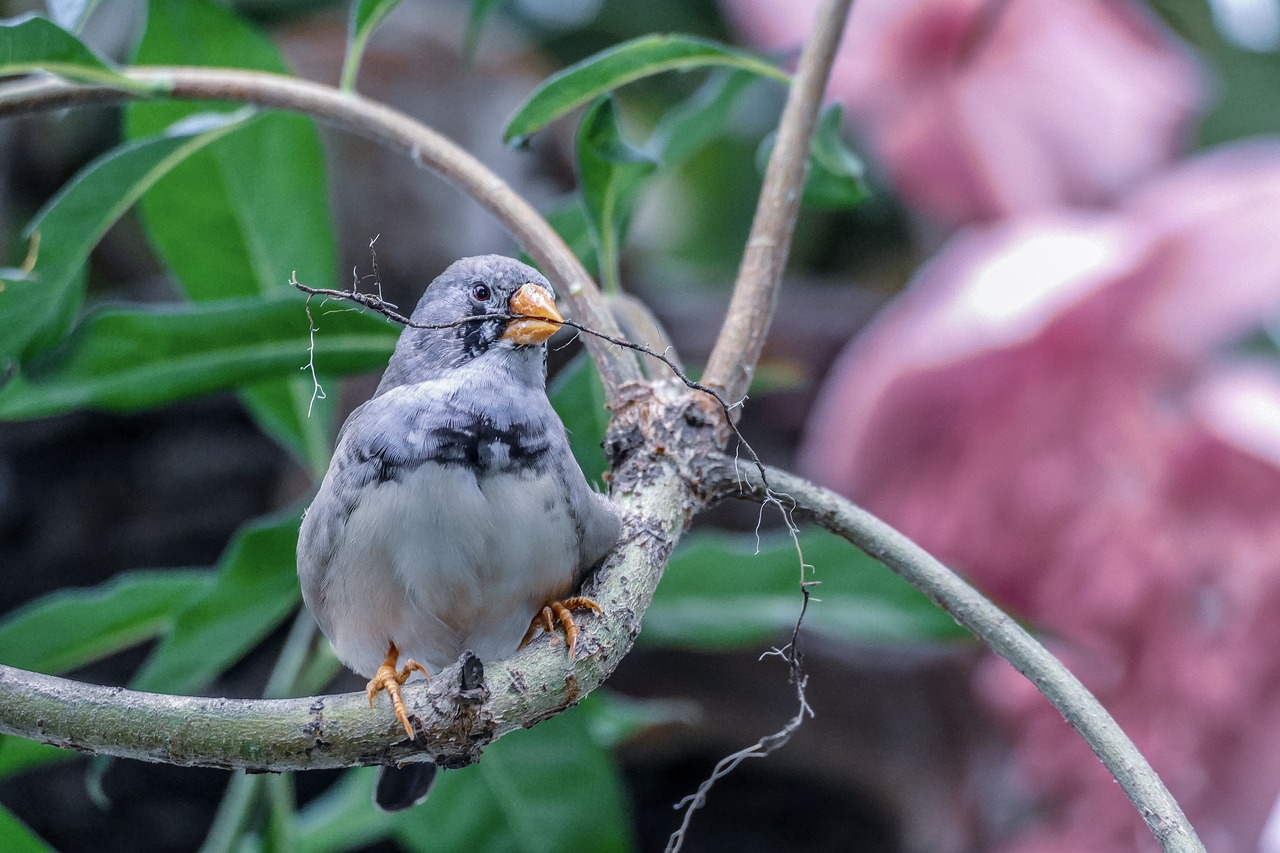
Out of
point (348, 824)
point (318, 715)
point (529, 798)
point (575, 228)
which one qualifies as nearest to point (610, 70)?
point (575, 228)

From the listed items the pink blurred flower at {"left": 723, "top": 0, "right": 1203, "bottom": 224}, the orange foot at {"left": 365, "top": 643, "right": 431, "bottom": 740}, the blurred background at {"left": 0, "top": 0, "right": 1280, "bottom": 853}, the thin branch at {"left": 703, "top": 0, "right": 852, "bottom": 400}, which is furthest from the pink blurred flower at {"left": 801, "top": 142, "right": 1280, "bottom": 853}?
the orange foot at {"left": 365, "top": 643, "right": 431, "bottom": 740}

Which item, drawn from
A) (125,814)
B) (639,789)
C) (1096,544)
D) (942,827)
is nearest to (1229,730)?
(1096,544)

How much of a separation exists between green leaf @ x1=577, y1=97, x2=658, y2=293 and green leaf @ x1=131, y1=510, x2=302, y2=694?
0.25 m

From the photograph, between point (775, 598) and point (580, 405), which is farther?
point (775, 598)

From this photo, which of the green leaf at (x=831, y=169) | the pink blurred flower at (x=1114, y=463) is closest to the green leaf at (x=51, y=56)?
the green leaf at (x=831, y=169)

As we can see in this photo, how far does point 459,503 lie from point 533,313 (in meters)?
0.08

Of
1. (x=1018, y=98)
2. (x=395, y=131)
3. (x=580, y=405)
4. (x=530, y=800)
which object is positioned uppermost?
(x=1018, y=98)

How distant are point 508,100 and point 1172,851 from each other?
1.08 metres

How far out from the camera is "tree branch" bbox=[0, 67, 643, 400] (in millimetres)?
484

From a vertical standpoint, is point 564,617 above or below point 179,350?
below

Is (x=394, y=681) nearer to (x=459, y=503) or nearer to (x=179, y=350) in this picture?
(x=459, y=503)

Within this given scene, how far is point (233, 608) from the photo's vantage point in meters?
0.71

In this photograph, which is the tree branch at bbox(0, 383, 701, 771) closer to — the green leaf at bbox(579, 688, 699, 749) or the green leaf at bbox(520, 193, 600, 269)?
the green leaf at bbox(520, 193, 600, 269)

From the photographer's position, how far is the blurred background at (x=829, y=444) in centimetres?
75
